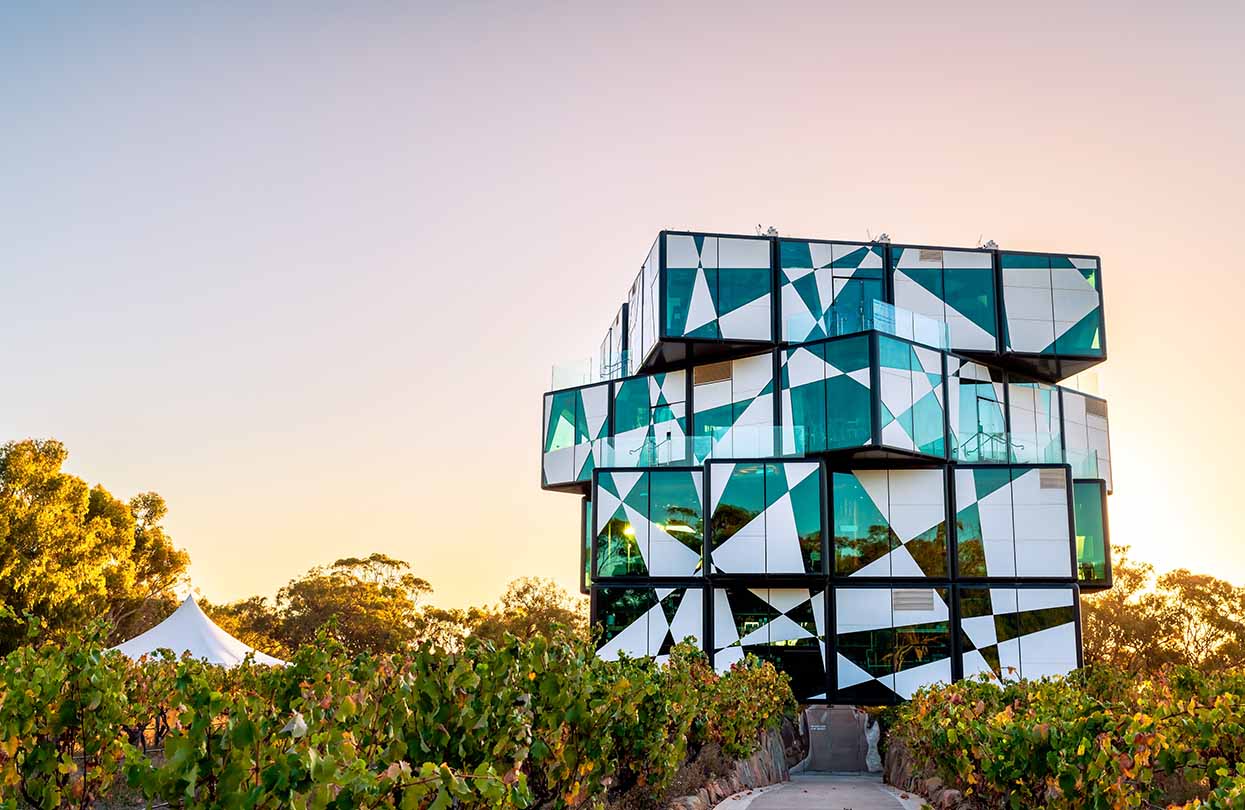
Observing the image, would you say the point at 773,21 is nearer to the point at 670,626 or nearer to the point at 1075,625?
the point at 670,626

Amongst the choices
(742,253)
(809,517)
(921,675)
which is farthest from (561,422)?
(921,675)

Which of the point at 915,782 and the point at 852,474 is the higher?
the point at 852,474

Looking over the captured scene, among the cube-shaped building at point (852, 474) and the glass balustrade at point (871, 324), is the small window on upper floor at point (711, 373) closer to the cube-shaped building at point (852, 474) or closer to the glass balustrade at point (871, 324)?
the cube-shaped building at point (852, 474)

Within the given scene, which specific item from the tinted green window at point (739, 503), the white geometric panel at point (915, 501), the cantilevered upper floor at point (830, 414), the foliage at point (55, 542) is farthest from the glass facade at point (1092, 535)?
the foliage at point (55, 542)

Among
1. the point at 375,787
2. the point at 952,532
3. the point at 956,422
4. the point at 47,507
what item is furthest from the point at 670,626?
the point at 375,787

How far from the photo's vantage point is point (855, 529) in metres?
26.5

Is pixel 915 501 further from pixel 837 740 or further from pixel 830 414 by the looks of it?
pixel 837 740

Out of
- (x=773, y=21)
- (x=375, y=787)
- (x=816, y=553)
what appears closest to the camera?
(x=375, y=787)

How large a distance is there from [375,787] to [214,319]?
69.2 ft

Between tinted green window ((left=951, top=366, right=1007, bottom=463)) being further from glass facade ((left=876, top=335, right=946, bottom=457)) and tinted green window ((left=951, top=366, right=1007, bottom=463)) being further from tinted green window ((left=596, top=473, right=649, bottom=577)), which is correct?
tinted green window ((left=596, top=473, right=649, bottom=577))

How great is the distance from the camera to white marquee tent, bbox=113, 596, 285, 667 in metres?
24.2

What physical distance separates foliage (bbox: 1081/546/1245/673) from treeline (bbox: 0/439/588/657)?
19.0 metres

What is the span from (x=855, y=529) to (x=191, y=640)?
15150mm

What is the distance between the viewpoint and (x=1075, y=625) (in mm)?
25891
